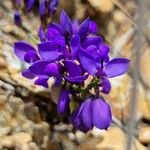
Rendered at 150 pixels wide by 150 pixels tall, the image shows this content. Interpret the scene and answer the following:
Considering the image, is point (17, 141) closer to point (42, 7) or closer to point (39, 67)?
point (39, 67)

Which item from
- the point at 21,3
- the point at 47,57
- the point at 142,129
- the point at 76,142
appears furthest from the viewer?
the point at 21,3

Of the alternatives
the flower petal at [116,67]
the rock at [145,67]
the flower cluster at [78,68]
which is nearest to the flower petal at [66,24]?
the flower cluster at [78,68]

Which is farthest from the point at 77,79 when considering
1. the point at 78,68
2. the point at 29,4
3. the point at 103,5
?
the point at 103,5

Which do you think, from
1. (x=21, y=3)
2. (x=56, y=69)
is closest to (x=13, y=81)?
(x=56, y=69)

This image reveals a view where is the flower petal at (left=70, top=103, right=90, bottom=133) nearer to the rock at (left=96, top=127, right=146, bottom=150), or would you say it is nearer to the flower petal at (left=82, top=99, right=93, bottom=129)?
the flower petal at (left=82, top=99, right=93, bottom=129)

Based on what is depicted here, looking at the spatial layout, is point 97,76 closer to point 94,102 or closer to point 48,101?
point 94,102

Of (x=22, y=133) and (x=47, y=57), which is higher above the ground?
(x=47, y=57)

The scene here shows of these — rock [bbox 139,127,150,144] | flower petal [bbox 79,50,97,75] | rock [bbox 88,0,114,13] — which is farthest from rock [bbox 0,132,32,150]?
rock [bbox 88,0,114,13]
